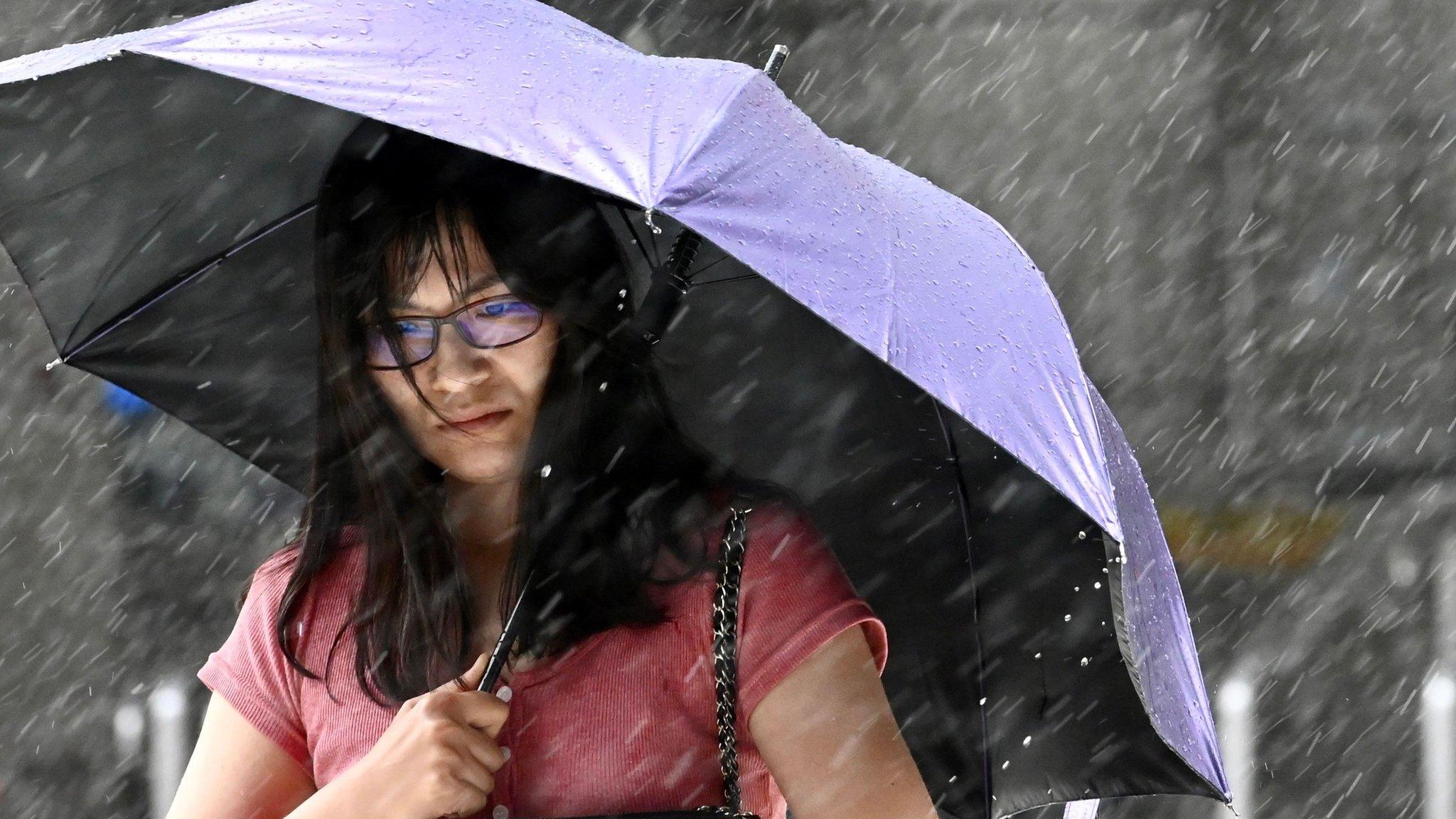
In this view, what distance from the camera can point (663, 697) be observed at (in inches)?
88.7

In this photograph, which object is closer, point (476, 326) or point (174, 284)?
point (476, 326)

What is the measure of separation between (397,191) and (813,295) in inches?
34.1

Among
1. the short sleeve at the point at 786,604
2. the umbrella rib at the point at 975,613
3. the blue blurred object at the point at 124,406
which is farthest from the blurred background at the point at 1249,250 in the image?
the short sleeve at the point at 786,604

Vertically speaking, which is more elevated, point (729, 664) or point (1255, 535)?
point (729, 664)

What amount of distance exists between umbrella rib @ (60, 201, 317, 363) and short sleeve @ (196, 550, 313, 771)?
57 cm

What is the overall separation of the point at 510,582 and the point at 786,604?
419 mm

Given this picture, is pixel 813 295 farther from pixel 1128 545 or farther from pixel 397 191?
pixel 397 191

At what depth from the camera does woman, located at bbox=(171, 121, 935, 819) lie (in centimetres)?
220

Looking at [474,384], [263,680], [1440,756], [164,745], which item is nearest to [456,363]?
[474,384]

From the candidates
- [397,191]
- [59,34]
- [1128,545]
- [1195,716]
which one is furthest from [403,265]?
[59,34]

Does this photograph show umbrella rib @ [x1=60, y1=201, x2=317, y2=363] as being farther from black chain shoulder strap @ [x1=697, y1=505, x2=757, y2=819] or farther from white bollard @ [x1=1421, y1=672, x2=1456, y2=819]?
white bollard @ [x1=1421, y1=672, x2=1456, y2=819]

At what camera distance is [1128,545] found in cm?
211

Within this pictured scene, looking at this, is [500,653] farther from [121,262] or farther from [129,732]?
[129,732]

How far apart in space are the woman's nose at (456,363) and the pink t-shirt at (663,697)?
388mm
